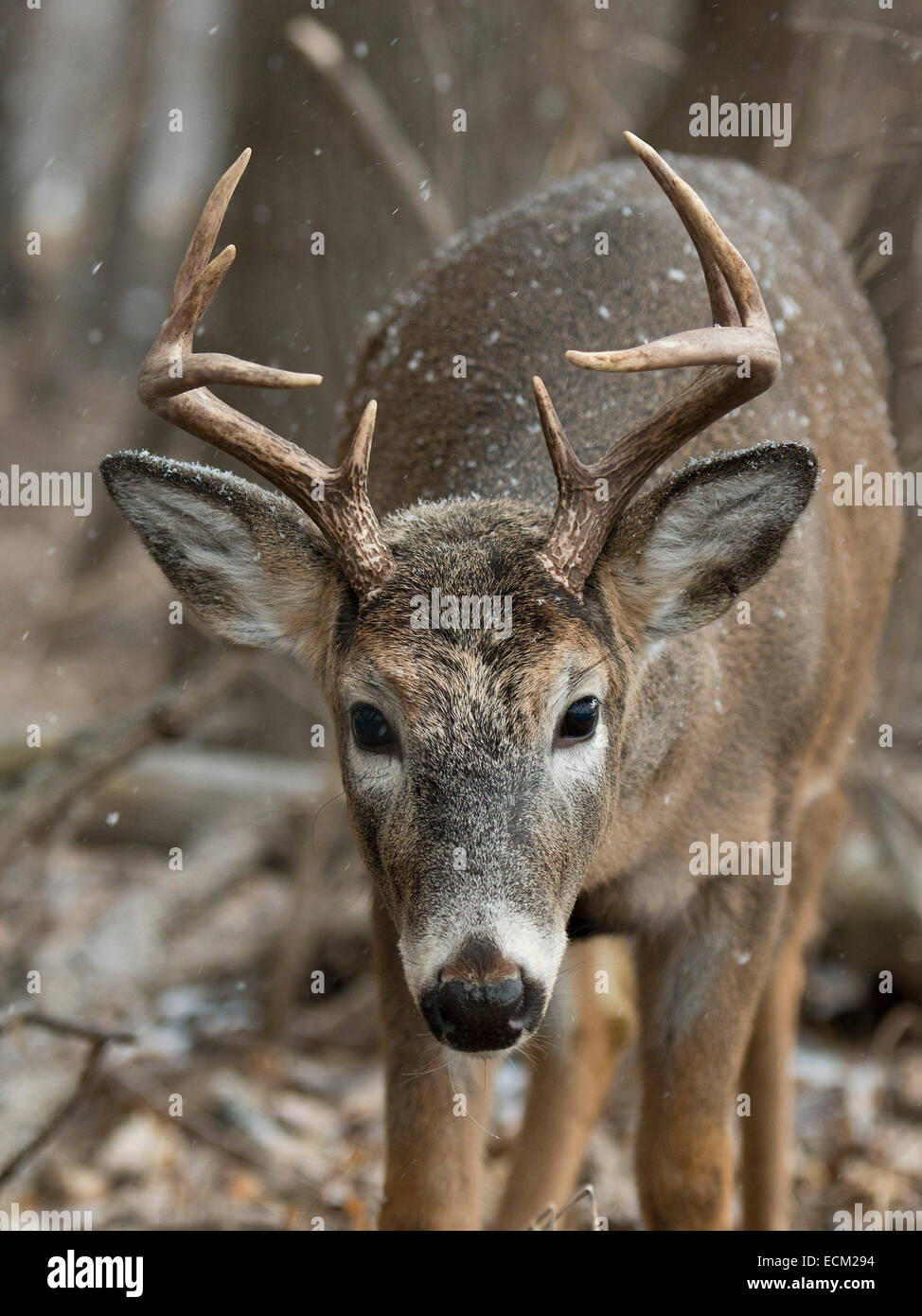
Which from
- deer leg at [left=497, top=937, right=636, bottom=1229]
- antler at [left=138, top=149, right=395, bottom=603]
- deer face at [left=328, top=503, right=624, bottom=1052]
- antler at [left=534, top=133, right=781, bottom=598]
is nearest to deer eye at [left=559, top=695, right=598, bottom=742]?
deer face at [left=328, top=503, right=624, bottom=1052]

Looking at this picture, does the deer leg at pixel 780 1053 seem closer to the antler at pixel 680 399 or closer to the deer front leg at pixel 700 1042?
the deer front leg at pixel 700 1042

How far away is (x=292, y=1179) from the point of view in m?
5.58

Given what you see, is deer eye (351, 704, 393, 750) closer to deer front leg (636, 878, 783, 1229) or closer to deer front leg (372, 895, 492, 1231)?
deer front leg (372, 895, 492, 1231)

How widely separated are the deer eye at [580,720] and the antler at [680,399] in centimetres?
26

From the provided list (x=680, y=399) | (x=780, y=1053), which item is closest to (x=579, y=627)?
(x=680, y=399)

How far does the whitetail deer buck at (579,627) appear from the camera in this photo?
10.9 feet

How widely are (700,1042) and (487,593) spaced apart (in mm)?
1686

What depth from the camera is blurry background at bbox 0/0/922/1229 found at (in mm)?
5637

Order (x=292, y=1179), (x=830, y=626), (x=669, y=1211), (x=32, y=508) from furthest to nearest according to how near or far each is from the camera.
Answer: (x=32, y=508) < (x=292, y=1179) < (x=830, y=626) < (x=669, y=1211)

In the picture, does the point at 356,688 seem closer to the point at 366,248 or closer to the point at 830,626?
the point at 830,626

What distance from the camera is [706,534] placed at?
12.2 feet

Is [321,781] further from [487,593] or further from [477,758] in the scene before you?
[477,758]

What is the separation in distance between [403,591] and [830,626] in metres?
1.85
